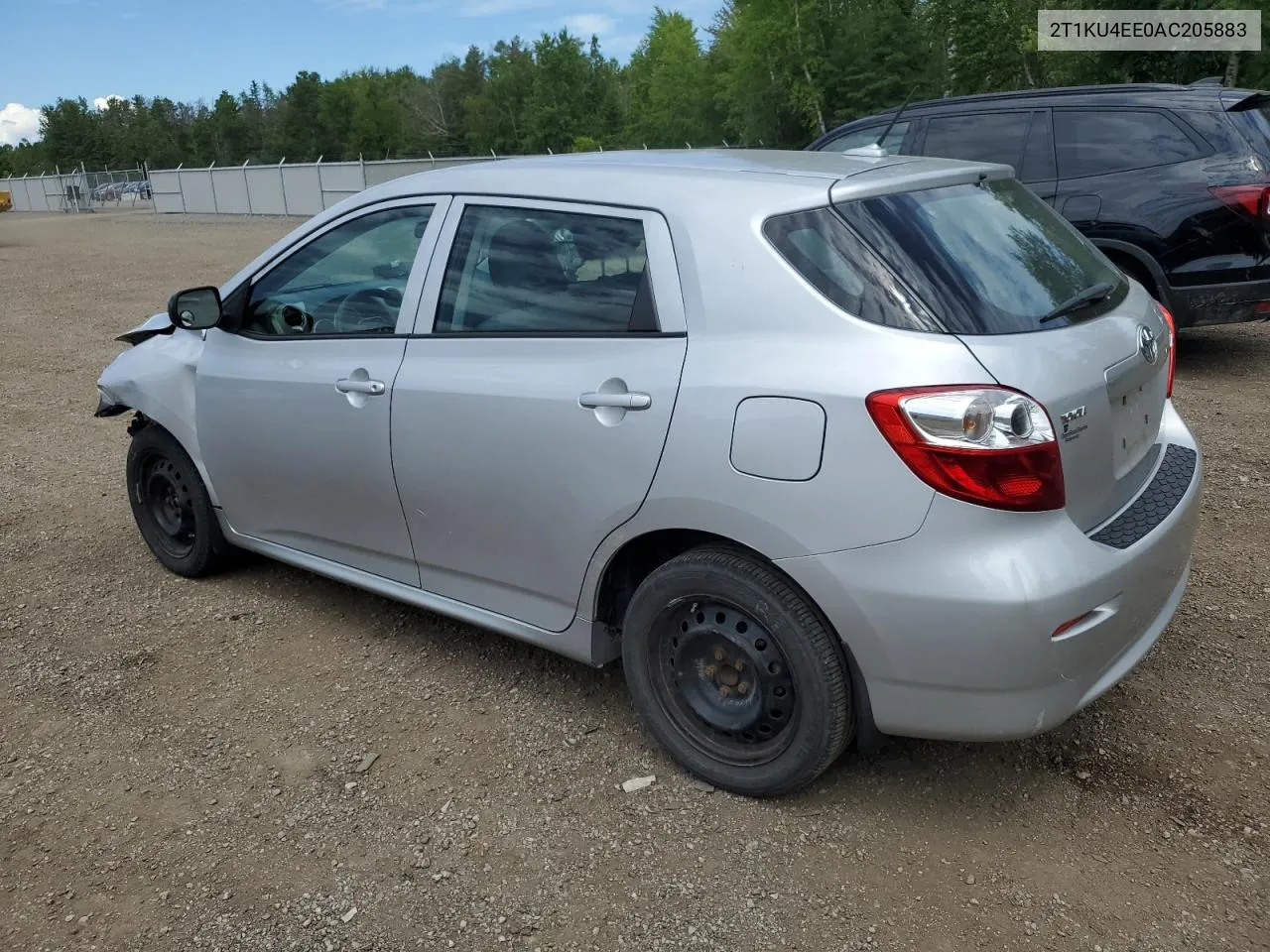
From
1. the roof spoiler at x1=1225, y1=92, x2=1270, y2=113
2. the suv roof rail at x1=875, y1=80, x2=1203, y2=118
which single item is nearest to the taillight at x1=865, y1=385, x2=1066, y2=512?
the suv roof rail at x1=875, y1=80, x2=1203, y2=118

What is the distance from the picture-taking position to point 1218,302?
7.02m

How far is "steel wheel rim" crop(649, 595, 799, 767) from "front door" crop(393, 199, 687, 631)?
328mm

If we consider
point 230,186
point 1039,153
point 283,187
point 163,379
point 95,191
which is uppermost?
point 95,191

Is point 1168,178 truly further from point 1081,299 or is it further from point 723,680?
point 723,680

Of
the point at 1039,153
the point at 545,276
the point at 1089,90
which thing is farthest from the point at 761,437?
the point at 1089,90

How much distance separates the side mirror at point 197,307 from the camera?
404 centimetres

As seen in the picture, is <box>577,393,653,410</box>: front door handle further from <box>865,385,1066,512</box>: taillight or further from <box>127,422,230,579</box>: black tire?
<box>127,422,230,579</box>: black tire

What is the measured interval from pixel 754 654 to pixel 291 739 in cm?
158

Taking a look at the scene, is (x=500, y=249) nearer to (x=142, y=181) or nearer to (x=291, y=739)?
(x=291, y=739)

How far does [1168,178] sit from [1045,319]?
17.5 feet

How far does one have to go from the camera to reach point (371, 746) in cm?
336

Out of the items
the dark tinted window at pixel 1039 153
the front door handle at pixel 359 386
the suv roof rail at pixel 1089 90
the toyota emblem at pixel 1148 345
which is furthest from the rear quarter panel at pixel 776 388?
the dark tinted window at pixel 1039 153

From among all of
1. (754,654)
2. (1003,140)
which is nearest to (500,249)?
(754,654)

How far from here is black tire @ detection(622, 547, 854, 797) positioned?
2.70m
